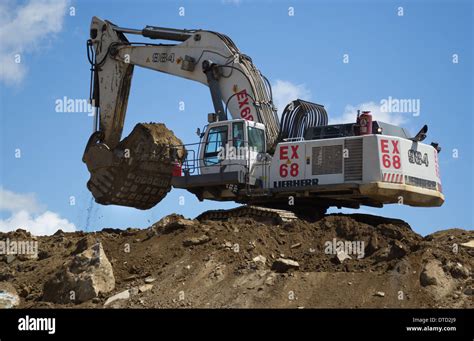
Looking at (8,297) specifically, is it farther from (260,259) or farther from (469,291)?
(469,291)

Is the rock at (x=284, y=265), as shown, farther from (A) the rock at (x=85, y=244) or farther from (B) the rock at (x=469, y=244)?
(A) the rock at (x=85, y=244)

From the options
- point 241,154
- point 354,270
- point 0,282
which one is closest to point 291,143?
point 241,154

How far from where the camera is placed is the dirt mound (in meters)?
16.5

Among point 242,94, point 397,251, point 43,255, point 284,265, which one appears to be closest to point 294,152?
point 242,94

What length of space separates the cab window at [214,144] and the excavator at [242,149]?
2 cm

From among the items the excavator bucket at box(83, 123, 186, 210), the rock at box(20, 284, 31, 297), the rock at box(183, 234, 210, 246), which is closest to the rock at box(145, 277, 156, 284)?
the rock at box(183, 234, 210, 246)

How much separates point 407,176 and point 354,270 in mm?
3482

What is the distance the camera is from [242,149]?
69.4 feet

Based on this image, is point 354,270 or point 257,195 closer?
point 354,270

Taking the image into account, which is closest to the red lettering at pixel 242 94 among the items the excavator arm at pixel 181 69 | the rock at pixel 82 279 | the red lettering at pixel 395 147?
the excavator arm at pixel 181 69
